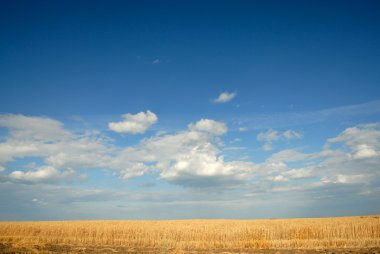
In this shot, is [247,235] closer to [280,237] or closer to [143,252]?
[280,237]

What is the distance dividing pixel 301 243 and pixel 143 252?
→ 55.2 ft

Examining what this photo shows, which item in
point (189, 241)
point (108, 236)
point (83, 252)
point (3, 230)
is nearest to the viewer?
point (83, 252)

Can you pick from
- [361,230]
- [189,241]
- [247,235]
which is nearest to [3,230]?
[189,241]

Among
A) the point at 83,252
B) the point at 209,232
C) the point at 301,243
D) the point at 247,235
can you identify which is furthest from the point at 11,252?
the point at 301,243

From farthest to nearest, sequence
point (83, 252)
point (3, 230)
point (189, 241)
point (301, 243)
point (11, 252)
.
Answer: point (3, 230) < point (189, 241) < point (301, 243) < point (83, 252) < point (11, 252)

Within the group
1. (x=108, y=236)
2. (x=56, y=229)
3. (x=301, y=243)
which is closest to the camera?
(x=301, y=243)

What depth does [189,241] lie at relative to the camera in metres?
35.8

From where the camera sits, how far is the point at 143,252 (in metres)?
27.1

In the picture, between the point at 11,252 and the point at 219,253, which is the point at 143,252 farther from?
Answer: the point at 11,252

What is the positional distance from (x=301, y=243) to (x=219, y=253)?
1120 centimetres

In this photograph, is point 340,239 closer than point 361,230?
Yes

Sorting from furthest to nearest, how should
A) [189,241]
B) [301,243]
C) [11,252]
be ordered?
[189,241], [301,243], [11,252]

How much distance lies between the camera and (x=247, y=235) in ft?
120

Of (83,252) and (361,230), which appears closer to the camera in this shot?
(83,252)
